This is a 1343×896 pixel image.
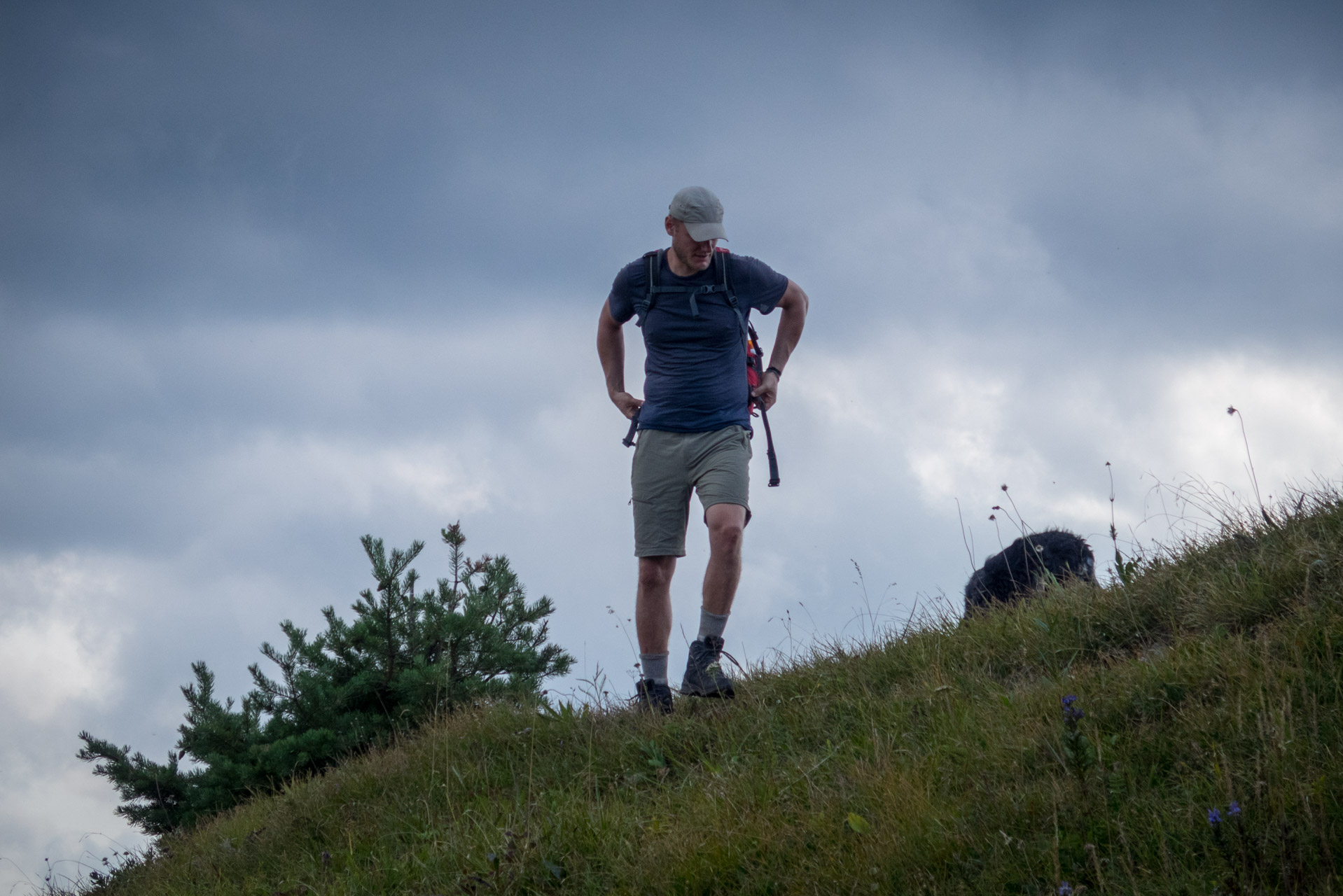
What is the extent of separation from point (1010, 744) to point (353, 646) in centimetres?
598

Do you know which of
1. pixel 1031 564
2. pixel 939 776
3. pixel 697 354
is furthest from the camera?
pixel 1031 564

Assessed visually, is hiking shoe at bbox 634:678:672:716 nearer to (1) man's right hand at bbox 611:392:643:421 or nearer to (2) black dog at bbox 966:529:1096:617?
(1) man's right hand at bbox 611:392:643:421

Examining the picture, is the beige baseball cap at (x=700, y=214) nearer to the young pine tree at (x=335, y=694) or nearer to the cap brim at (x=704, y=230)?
the cap brim at (x=704, y=230)

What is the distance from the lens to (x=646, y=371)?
530 cm

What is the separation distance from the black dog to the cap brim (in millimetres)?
3308

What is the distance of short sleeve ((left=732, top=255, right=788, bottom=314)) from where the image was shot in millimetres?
5230

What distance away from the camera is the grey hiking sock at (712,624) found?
15.9ft

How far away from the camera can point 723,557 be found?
15.8ft

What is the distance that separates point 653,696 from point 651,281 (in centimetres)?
217

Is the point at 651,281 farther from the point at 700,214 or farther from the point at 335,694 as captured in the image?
the point at 335,694

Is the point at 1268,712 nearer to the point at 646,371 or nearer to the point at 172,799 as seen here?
the point at 646,371

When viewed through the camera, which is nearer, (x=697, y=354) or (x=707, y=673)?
(x=707, y=673)

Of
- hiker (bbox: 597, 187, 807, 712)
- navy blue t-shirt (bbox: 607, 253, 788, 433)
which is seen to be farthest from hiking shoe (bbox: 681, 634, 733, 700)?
A: navy blue t-shirt (bbox: 607, 253, 788, 433)

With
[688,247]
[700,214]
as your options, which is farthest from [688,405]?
[700,214]
